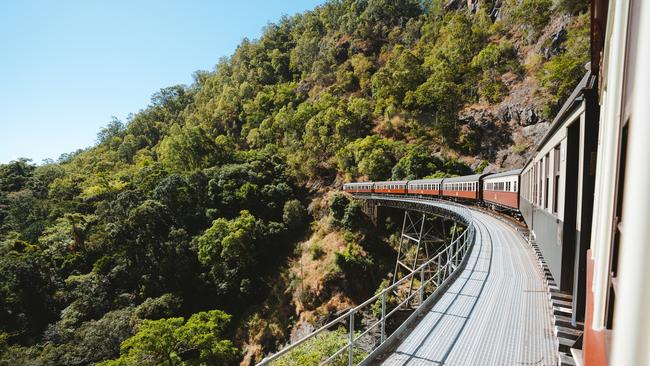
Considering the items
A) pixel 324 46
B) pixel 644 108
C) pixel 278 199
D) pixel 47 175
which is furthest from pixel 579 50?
pixel 47 175

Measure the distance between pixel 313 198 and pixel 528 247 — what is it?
25.2 m

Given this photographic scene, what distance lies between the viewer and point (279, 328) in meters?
21.8

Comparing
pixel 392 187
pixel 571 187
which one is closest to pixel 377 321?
pixel 571 187

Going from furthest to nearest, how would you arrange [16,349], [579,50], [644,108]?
1. [579,50]
2. [16,349]
3. [644,108]

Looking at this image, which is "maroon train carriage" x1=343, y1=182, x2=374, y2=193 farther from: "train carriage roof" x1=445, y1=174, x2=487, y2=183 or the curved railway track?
the curved railway track

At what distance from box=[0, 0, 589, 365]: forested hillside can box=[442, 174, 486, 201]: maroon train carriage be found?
7.03 m

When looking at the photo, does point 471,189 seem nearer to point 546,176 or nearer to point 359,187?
point 546,176

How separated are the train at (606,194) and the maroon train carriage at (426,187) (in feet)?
49.8

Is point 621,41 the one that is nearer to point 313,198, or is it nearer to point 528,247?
point 528,247

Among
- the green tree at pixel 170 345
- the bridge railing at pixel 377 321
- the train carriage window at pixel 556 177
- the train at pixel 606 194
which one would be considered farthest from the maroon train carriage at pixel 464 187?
the green tree at pixel 170 345

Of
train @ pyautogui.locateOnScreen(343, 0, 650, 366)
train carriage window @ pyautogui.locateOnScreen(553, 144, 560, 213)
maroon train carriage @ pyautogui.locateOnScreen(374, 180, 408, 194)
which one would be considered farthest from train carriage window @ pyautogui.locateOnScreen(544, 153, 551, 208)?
maroon train carriage @ pyautogui.locateOnScreen(374, 180, 408, 194)

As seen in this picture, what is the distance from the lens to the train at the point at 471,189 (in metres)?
10.9

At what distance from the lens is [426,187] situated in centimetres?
2172

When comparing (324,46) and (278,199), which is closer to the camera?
(278,199)
